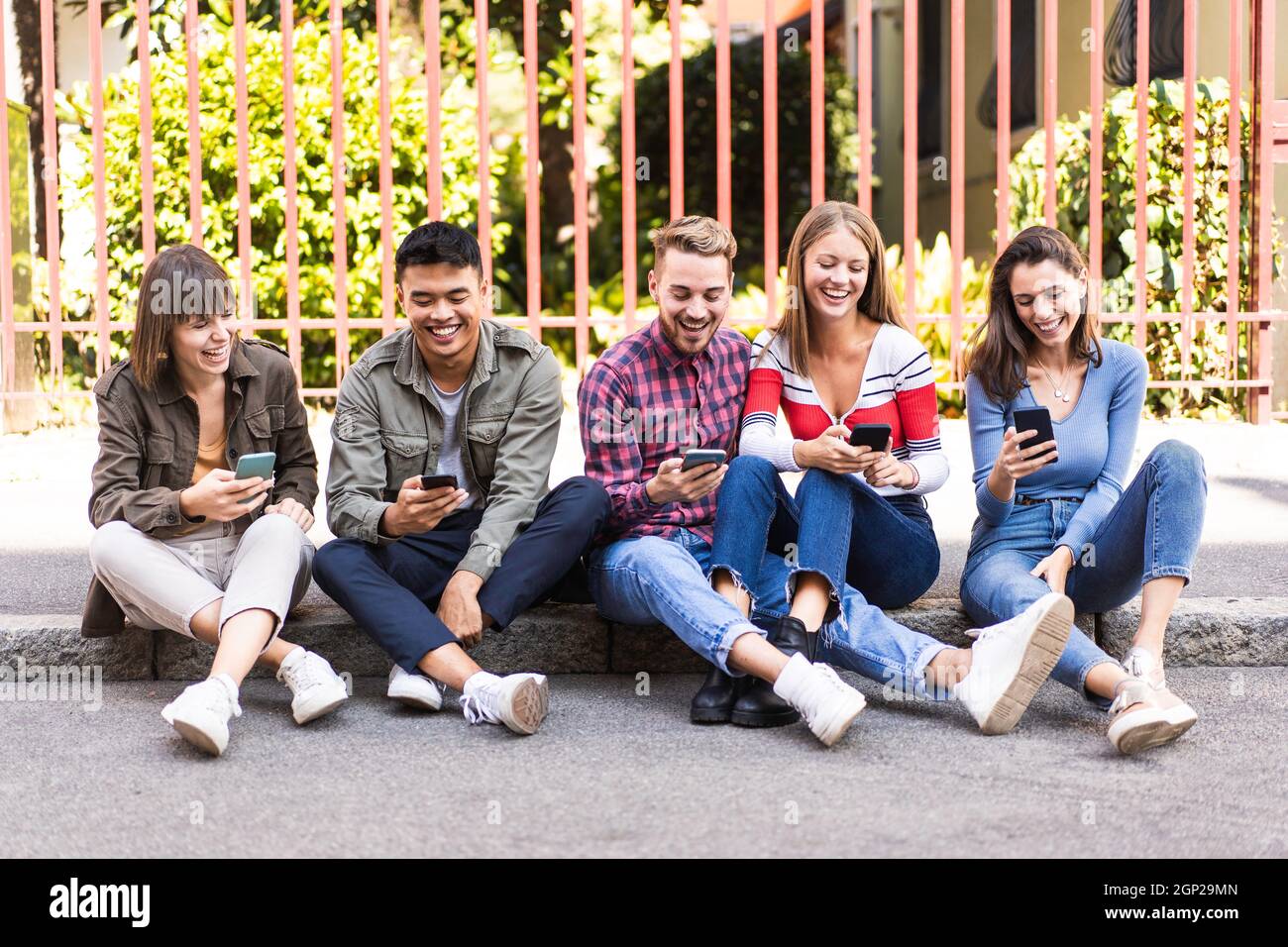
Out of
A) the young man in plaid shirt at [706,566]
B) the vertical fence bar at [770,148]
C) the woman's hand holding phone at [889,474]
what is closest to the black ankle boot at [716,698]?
the young man in plaid shirt at [706,566]

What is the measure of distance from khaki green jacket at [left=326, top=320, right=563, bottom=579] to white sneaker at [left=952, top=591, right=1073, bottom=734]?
1188 millimetres

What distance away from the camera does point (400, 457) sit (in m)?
3.67

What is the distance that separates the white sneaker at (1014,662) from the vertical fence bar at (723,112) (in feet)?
11.1

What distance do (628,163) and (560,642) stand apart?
299 centimetres

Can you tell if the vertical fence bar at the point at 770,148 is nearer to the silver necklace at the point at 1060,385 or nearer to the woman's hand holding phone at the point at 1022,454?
the silver necklace at the point at 1060,385

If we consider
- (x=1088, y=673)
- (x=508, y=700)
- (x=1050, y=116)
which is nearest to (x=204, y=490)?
(x=508, y=700)

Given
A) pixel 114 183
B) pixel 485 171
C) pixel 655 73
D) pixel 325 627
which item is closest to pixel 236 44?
pixel 485 171

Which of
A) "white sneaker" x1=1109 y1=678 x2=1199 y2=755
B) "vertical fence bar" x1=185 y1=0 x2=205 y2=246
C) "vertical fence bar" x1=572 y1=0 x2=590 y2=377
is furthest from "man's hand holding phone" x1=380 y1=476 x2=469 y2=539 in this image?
"vertical fence bar" x1=185 y1=0 x2=205 y2=246

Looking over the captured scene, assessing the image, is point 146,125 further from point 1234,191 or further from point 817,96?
point 1234,191

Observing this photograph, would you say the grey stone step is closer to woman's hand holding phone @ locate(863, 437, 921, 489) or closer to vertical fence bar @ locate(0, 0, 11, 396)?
woman's hand holding phone @ locate(863, 437, 921, 489)

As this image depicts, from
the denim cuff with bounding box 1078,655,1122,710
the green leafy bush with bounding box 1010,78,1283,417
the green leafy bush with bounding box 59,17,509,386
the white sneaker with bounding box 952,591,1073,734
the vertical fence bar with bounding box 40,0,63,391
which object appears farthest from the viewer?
the green leafy bush with bounding box 59,17,509,386

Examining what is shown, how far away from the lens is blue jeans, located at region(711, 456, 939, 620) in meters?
3.42

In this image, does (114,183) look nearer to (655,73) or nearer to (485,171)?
(485,171)

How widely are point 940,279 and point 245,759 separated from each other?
231 inches
